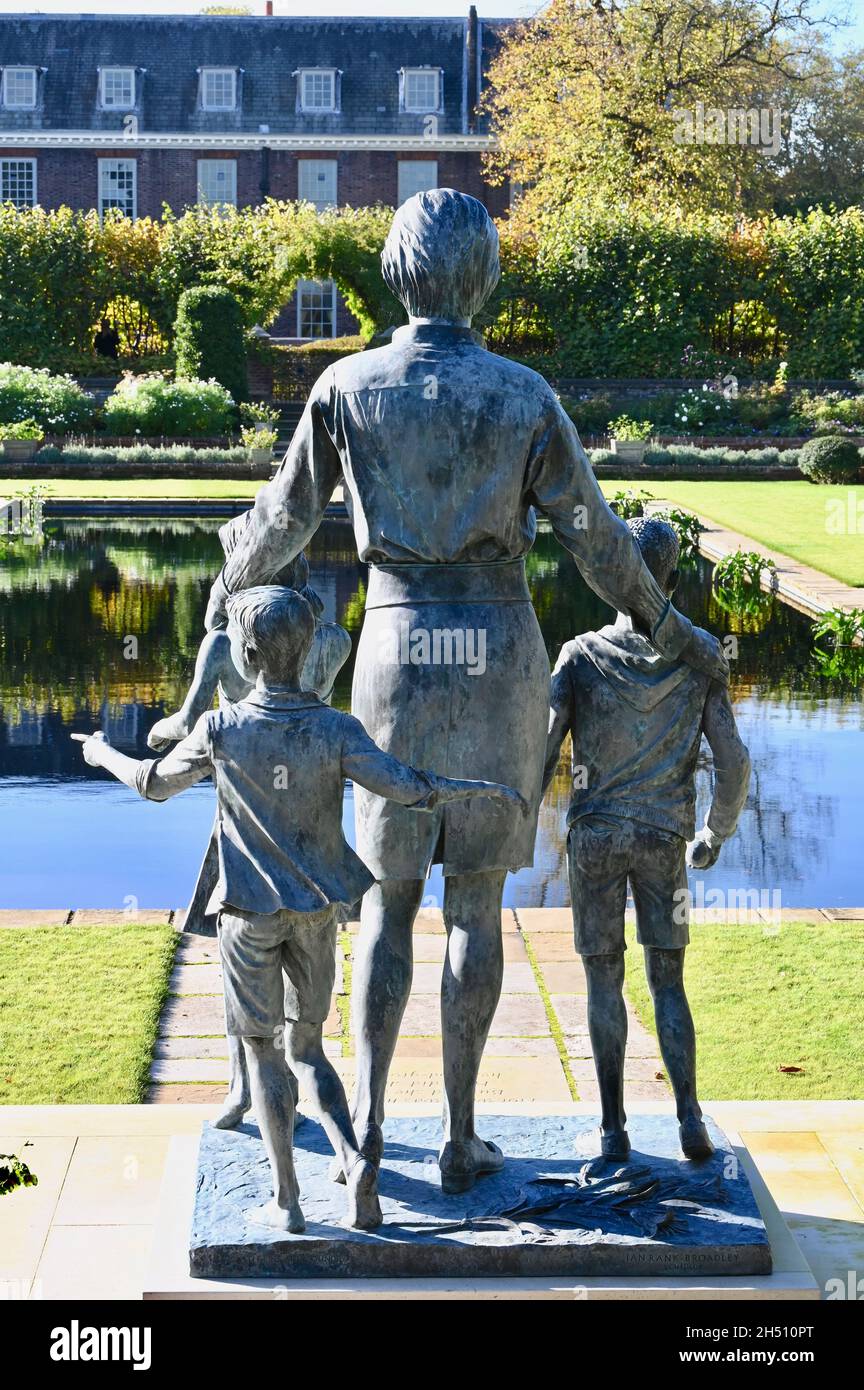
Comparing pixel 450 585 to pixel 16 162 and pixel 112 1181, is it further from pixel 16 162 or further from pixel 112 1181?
pixel 16 162

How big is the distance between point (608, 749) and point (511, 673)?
377 millimetres

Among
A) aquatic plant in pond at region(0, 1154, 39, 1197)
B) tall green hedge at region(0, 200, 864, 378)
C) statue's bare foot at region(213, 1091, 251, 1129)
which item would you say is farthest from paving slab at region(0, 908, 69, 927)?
tall green hedge at region(0, 200, 864, 378)

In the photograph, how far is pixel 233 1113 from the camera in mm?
4359

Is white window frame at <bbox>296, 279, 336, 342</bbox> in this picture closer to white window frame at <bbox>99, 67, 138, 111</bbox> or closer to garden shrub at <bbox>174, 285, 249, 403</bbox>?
white window frame at <bbox>99, 67, 138, 111</bbox>

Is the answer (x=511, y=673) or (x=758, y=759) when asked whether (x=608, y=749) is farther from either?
(x=758, y=759)

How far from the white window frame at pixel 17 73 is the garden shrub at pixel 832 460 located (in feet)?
83.9

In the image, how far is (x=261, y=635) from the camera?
12.1ft

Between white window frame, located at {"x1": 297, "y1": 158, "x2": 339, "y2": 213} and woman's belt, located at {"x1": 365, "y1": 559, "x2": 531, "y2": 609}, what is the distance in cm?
4181

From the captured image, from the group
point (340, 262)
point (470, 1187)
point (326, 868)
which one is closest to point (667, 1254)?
point (470, 1187)

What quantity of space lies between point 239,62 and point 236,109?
4.03 feet

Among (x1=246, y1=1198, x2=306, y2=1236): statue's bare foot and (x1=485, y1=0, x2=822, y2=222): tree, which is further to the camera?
(x1=485, y1=0, x2=822, y2=222): tree

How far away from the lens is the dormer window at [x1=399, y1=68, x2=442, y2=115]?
1721 inches

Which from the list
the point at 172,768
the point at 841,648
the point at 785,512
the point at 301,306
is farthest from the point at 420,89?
the point at 172,768

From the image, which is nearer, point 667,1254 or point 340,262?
point 667,1254
